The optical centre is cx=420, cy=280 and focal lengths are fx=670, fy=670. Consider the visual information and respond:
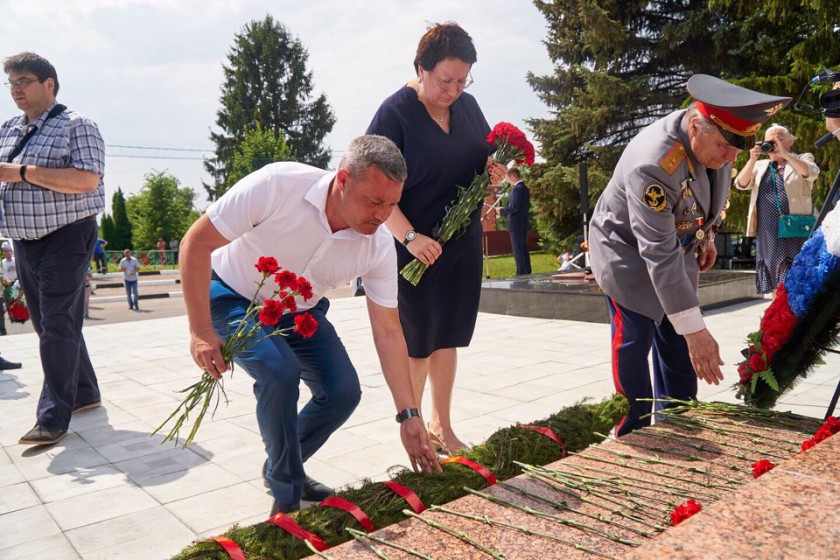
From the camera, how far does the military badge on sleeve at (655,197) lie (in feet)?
8.38

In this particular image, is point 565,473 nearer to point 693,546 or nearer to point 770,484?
point 770,484

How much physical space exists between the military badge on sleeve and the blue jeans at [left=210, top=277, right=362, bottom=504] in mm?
1392

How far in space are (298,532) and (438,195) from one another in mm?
1984

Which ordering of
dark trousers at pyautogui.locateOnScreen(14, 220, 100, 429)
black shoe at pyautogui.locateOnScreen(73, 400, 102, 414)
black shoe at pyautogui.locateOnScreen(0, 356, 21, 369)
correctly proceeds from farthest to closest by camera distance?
1. black shoe at pyautogui.locateOnScreen(0, 356, 21, 369)
2. black shoe at pyautogui.locateOnScreen(73, 400, 102, 414)
3. dark trousers at pyautogui.locateOnScreen(14, 220, 100, 429)

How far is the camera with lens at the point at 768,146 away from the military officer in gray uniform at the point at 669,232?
4156 mm

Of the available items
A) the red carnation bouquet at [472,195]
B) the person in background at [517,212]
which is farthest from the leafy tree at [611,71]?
the red carnation bouquet at [472,195]

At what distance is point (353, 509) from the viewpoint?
5.90 ft

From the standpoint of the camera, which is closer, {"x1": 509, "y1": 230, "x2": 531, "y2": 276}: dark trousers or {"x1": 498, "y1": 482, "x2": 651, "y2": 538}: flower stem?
{"x1": 498, "y1": 482, "x2": 651, "y2": 538}: flower stem

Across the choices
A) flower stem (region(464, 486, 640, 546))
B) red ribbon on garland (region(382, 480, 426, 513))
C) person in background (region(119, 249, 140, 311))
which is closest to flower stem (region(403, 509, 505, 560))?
red ribbon on garland (region(382, 480, 426, 513))

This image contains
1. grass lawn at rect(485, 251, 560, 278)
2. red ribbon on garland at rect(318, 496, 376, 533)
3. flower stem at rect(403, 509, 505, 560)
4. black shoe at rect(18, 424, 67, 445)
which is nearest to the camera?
flower stem at rect(403, 509, 505, 560)

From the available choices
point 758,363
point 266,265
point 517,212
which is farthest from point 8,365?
point 517,212

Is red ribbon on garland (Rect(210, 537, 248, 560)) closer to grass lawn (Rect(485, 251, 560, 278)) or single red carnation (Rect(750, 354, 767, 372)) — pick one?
single red carnation (Rect(750, 354, 767, 372))

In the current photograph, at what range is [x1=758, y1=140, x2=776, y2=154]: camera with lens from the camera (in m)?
6.61

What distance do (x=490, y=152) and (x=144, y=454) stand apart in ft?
8.20
